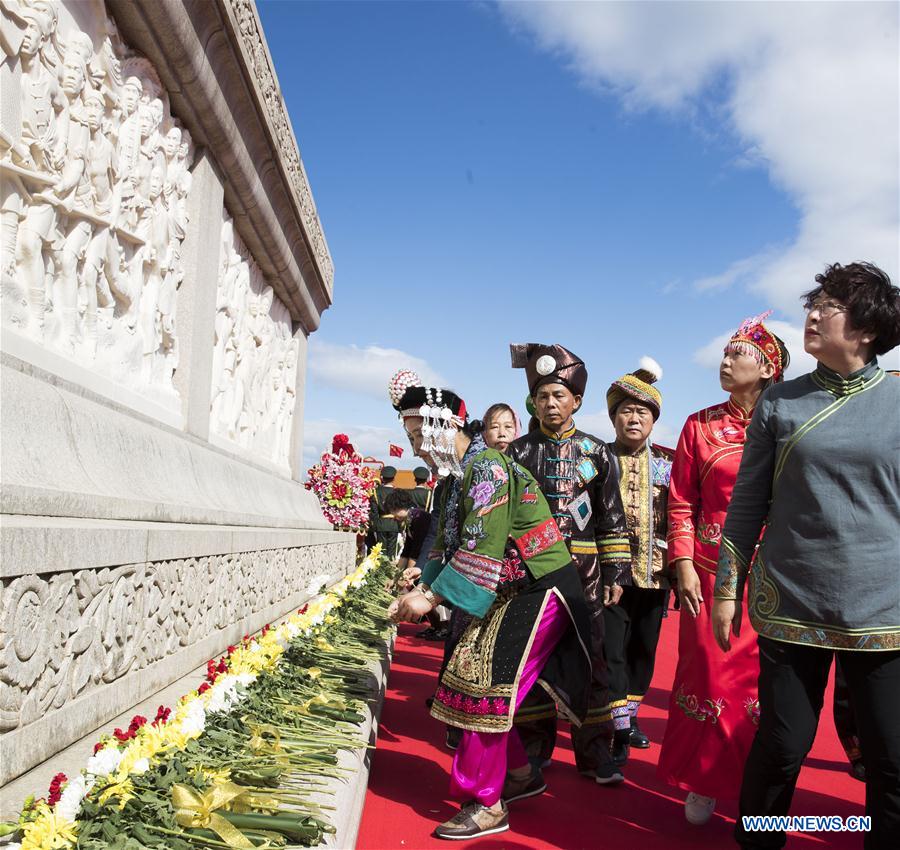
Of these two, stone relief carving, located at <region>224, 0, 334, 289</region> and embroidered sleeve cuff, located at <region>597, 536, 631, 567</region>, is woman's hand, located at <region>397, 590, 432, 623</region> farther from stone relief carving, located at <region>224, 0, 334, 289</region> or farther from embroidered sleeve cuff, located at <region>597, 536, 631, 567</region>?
stone relief carving, located at <region>224, 0, 334, 289</region>

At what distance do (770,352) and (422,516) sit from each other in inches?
228

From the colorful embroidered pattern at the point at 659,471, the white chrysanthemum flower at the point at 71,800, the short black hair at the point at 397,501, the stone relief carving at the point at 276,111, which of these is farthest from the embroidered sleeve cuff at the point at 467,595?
the short black hair at the point at 397,501

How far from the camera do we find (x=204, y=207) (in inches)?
212

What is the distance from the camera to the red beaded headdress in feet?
12.2

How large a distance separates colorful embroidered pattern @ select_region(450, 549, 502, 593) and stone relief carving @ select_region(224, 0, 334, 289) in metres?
3.80

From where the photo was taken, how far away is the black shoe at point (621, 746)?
4.33m

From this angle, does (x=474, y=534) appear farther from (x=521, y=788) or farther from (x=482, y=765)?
(x=521, y=788)

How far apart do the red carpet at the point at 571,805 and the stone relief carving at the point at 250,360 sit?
290 cm

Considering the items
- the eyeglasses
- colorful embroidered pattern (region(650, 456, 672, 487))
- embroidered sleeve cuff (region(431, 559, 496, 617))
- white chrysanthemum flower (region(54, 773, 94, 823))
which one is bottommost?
white chrysanthemum flower (region(54, 773, 94, 823))

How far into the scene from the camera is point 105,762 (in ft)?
6.74

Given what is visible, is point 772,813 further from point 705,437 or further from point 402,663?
point 402,663

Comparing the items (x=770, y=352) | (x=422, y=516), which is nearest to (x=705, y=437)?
(x=770, y=352)

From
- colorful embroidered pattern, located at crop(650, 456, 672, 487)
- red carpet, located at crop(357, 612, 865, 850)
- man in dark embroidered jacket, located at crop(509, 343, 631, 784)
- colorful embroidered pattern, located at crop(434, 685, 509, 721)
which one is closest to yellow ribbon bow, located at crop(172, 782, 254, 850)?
red carpet, located at crop(357, 612, 865, 850)

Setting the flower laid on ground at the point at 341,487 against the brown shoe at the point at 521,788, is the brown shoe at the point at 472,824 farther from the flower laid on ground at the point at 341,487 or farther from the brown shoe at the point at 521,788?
the flower laid on ground at the point at 341,487
